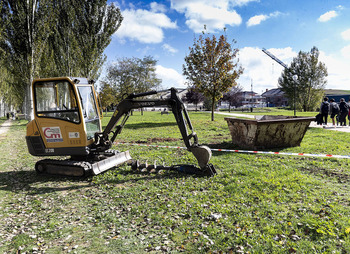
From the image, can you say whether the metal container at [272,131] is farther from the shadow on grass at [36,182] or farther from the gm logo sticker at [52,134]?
the gm logo sticker at [52,134]

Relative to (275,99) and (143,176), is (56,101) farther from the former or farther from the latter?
(275,99)

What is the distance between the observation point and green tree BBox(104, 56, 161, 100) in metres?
45.6

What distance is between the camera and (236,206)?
509 centimetres

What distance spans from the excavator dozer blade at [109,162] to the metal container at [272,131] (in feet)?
17.0

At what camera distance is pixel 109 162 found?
7.83 m

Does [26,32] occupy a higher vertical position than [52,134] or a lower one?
higher

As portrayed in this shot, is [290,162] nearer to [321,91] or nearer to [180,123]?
[180,123]

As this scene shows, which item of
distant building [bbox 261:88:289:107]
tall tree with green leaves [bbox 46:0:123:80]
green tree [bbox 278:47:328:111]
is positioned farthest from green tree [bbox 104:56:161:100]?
distant building [bbox 261:88:289:107]

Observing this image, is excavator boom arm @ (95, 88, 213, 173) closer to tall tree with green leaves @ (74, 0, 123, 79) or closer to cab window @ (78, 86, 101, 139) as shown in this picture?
cab window @ (78, 86, 101, 139)

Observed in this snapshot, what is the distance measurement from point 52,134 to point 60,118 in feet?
2.02

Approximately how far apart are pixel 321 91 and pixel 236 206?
5568 centimetres

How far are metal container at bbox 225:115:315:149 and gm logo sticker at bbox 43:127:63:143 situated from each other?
722 cm

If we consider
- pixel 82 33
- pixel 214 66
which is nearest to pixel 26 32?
pixel 82 33

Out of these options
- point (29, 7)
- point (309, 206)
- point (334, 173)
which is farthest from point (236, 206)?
point (29, 7)
